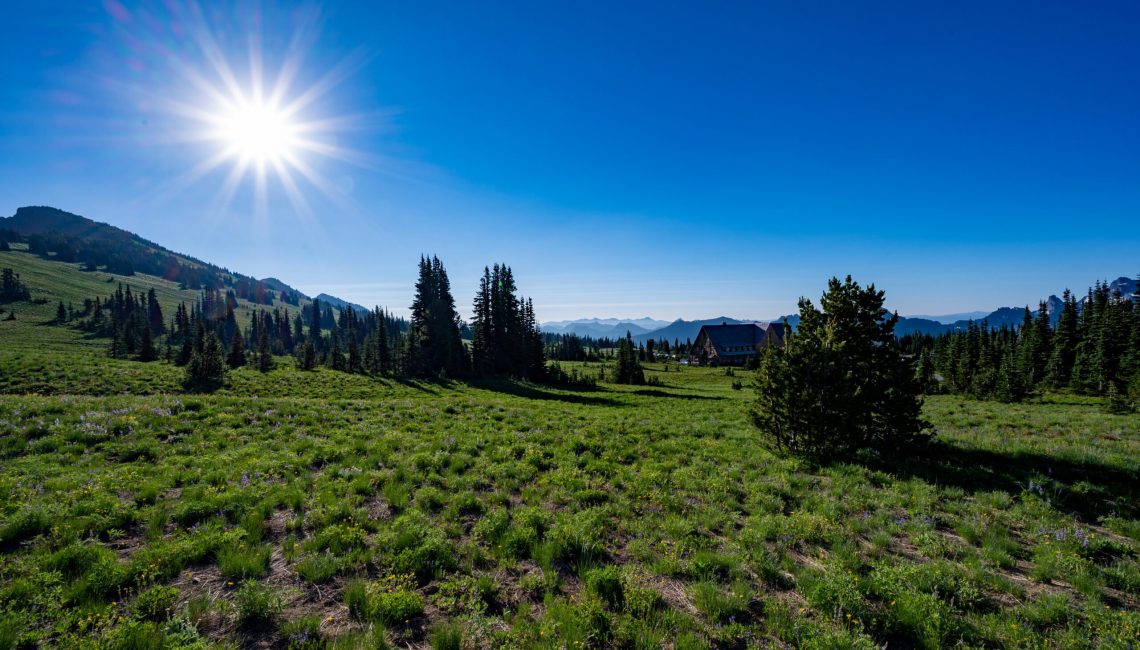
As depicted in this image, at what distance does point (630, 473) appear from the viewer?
39.4 ft

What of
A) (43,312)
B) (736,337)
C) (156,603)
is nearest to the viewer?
Answer: (156,603)

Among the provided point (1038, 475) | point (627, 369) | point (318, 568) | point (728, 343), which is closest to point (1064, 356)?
point (728, 343)

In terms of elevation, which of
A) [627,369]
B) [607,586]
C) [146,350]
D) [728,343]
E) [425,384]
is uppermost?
[728,343]

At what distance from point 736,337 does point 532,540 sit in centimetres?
12114

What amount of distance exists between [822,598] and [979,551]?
421 centimetres

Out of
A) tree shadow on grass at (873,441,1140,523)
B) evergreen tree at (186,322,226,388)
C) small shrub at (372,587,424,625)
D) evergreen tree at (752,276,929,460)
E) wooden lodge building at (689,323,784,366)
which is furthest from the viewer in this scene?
wooden lodge building at (689,323,784,366)

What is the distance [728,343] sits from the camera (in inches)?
4555

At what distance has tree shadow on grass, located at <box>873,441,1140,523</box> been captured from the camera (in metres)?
9.63

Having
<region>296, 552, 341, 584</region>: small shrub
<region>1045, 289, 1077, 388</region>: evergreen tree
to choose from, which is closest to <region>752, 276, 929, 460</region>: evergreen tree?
<region>296, 552, 341, 584</region>: small shrub

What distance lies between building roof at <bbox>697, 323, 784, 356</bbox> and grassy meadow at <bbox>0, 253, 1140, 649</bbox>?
338 feet

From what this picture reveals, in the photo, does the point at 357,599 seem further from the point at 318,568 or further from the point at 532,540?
the point at 532,540

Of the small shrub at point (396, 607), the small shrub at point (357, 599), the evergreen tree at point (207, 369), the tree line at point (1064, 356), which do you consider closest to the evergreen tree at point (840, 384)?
the small shrub at point (396, 607)

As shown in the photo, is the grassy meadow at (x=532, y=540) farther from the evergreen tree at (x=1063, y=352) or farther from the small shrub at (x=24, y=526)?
the evergreen tree at (x=1063, y=352)

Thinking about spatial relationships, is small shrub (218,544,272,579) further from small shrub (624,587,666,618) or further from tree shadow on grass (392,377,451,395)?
tree shadow on grass (392,377,451,395)
